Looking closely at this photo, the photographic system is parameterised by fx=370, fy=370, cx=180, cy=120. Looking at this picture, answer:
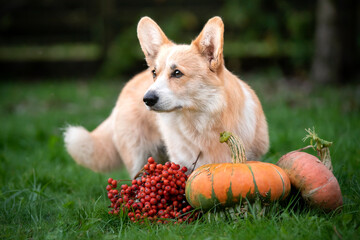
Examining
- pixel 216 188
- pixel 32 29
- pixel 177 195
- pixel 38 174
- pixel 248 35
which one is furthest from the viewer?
pixel 32 29

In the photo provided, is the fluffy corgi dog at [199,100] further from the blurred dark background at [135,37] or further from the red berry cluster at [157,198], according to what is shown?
the blurred dark background at [135,37]

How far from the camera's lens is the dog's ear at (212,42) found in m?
2.55

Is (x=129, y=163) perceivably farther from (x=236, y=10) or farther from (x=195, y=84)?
(x=236, y=10)

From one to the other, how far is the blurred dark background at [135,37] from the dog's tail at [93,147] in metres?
4.64

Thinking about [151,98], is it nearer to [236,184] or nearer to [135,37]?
[236,184]

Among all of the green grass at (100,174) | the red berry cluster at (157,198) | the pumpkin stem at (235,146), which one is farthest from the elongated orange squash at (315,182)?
the red berry cluster at (157,198)

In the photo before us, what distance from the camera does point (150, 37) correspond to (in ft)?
9.96

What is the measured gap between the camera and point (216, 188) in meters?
2.18

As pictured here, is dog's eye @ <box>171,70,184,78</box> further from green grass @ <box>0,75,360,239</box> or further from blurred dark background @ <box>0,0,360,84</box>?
blurred dark background @ <box>0,0,360,84</box>

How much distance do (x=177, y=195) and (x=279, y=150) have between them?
173 cm


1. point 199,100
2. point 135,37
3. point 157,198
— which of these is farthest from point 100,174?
point 135,37

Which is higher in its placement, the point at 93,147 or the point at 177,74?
the point at 177,74

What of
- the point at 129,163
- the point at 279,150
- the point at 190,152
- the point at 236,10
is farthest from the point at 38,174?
the point at 236,10

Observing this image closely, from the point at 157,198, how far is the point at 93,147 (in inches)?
50.8
